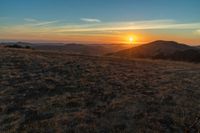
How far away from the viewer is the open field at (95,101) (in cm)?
908

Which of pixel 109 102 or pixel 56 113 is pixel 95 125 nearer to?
pixel 56 113

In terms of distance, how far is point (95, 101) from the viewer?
11.6 meters

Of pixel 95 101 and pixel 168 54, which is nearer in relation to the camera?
pixel 95 101

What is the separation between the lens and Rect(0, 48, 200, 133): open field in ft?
29.8

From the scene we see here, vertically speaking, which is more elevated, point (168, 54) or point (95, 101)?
point (95, 101)

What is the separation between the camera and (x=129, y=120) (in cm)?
959

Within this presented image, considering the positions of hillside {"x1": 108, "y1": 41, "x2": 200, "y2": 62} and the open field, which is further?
hillside {"x1": 108, "y1": 41, "x2": 200, "y2": 62}

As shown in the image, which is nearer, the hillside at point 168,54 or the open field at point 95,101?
the open field at point 95,101

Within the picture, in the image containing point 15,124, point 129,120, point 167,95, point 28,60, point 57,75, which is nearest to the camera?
point 15,124

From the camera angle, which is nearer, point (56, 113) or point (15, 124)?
point (15, 124)

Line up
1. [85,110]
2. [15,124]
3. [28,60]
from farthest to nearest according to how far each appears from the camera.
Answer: [28,60] < [85,110] < [15,124]

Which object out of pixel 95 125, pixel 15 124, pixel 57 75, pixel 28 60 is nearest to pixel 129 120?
pixel 95 125

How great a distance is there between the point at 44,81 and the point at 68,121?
5.99 m

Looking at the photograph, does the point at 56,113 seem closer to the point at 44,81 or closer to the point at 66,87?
the point at 66,87
